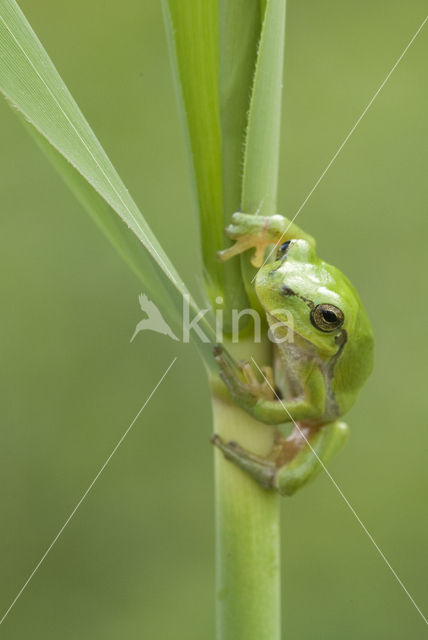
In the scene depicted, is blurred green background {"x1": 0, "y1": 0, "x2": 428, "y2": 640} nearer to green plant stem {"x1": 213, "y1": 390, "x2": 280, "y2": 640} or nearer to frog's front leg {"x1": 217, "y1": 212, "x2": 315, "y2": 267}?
frog's front leg {"x1": 217, "y1": 212, "x2": 315, "y2": 267}

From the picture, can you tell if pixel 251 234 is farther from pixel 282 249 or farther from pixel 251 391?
pixel 282 249

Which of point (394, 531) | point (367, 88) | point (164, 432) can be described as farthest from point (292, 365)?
point (367, 88)

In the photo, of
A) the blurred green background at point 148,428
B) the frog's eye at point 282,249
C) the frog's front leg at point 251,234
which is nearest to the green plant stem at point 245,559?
the frog's front leg at point 251,234

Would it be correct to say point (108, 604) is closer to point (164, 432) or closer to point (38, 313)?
point (164, 432)

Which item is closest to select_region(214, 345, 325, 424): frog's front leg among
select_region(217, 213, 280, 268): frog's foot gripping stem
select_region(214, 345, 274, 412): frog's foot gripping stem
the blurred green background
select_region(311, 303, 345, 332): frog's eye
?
select_region(214, 345, 274, 412): frog's foot gripping stem

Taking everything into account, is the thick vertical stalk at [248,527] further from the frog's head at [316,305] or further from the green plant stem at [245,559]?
the frog's head at [316,305]

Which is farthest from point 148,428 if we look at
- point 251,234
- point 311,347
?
point 251,234
